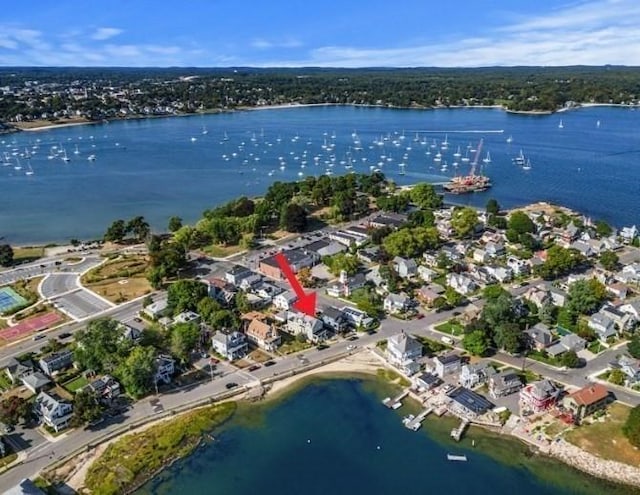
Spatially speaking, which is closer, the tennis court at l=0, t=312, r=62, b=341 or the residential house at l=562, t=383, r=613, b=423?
the residential house at l=562, t=383, r=613, b=423

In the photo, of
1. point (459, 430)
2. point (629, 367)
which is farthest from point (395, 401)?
point (629, 367)

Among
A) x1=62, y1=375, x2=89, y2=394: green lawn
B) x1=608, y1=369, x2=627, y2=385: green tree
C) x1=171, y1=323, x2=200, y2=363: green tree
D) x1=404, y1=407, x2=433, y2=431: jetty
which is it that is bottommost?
x1=404, y1=407, x2=433, y2=431: jetty

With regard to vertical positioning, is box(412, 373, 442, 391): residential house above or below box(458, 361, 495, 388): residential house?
below

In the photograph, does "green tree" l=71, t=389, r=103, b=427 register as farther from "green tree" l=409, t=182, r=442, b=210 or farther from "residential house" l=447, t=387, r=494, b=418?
"green tree" l=409, t=182, r=442, b=210

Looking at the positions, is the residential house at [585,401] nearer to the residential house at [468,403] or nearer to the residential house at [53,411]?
the residential house at [468,403]

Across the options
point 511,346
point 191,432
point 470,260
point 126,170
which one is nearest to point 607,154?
point 470,260

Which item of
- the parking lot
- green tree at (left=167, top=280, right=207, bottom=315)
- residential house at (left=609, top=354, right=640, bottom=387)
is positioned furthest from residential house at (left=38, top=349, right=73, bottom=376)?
residential house at (left=609, top=354, right=640, bottom=387)
